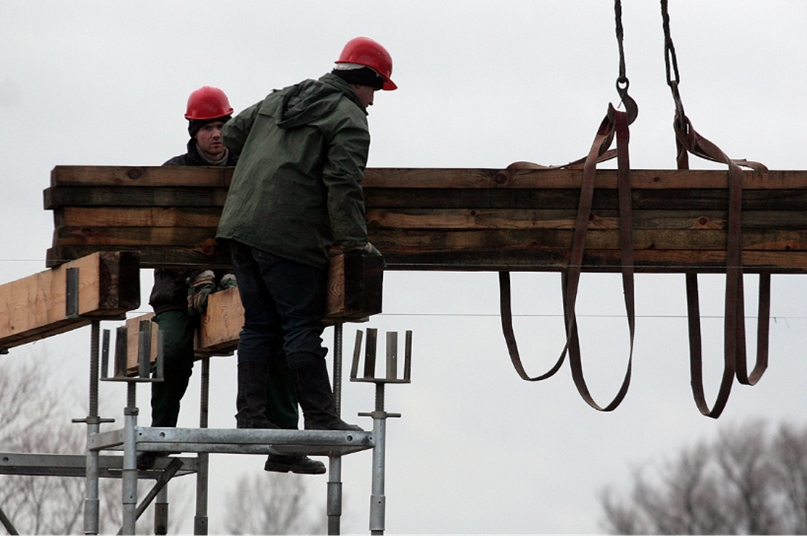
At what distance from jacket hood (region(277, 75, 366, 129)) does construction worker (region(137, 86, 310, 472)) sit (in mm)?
1600

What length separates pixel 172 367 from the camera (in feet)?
28.7

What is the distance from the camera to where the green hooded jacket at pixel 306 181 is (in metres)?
6.86

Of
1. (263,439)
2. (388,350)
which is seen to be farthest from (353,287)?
(263,439)

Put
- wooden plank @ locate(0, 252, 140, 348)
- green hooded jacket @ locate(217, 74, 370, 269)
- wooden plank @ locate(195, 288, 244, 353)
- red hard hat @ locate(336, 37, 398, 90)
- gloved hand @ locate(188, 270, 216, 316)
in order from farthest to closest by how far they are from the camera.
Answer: gloved hand @ locate(188, 270, 216, 316), wooden plank @ locate(195, 288, 244, 353), red hard hat @ locate(336, 37, 398, 90), wooden plank @ locate(0, 252, 140, 348), green hooded jacket @ locate(217, 74, 370, 269)

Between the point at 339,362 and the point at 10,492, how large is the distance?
20.9 metres

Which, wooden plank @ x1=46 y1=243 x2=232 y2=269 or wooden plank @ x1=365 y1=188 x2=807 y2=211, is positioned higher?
wooden plank @ x1=365 y1=188 x2=807 y2=211

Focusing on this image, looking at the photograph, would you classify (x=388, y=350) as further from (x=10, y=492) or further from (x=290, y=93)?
(x=10, y=492)

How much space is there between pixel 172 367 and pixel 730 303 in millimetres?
→ 3516

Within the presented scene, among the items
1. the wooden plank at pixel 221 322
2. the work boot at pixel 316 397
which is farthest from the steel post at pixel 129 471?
the wooden plank at pixel 221 322

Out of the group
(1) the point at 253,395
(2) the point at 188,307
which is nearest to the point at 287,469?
(1) the point at 253,395

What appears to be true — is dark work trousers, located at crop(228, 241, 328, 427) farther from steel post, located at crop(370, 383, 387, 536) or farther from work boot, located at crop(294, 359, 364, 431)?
steel post, located at crop(370, 383, 387, 536)

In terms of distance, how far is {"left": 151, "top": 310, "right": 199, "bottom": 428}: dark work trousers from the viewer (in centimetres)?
875

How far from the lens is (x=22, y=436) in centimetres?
2889

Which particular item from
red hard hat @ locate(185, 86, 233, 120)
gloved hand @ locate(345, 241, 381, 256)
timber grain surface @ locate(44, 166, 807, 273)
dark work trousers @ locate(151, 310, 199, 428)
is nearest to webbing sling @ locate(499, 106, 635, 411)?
timber grain surface @ locate(44, 166, 807, 273)
